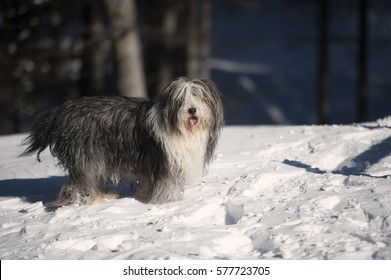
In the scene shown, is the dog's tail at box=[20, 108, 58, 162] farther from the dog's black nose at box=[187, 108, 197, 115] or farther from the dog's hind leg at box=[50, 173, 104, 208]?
the dog's black nose at box=[187, 108, 197, 115]

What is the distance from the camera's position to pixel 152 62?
59.5 ft

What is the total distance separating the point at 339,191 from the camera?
235 inches

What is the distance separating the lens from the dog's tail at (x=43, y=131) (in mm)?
6598

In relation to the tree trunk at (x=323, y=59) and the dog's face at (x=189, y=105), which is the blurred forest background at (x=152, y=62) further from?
the dog's face at (x=189, y=105)

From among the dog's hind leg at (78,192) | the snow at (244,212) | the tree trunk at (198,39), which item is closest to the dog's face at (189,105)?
the snow at (244,212)

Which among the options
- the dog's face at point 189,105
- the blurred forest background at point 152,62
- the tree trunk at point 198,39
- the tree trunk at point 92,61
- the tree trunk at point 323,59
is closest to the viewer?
the dog's face at point 189,105

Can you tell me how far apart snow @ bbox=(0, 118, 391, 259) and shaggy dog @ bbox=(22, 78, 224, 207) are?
21 cm

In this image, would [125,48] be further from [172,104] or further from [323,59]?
[323,59]

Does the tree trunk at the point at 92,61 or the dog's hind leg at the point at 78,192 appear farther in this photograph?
the tree trunk at the point at 92,61

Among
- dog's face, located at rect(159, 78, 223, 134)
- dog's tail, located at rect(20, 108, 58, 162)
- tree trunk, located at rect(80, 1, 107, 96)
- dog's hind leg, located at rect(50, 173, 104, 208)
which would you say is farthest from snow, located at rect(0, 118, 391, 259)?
tree trunk, located at rect(80, 1, 107, 96)

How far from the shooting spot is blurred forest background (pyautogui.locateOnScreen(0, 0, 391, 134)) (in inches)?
553

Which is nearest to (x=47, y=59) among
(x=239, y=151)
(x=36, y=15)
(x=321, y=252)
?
(x=36, y=15)

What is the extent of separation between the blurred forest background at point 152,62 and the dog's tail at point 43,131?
15.3ft

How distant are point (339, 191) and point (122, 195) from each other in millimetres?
2219
